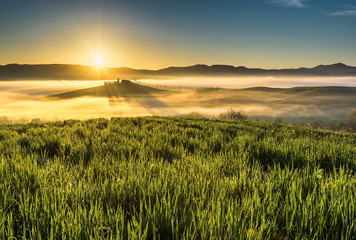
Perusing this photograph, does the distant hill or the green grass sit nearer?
the green grass

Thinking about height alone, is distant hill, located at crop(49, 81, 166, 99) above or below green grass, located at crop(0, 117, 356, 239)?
above

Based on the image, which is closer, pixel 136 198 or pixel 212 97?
pixel 136 198

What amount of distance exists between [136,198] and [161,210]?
0.46 meters

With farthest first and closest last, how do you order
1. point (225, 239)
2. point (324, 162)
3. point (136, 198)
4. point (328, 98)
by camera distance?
point (328, 98) < point (324, 162) < point (136, 198) < point (225, 239)

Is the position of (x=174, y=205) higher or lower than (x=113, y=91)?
lower

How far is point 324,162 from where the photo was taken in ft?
12.4

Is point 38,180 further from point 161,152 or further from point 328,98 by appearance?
point 328,98

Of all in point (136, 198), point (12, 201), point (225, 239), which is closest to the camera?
point (225, 239)

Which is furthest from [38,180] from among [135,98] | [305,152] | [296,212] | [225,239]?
[135,98]

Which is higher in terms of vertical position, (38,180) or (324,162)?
(38,180)

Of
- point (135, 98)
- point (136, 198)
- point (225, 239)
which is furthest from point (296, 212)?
point (135, 98)

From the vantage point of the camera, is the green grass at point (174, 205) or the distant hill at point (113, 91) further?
the distant hill at point (113, 91)

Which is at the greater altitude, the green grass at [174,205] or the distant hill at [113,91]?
the distant hill at [113,91]

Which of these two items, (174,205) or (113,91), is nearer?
(174,205)
